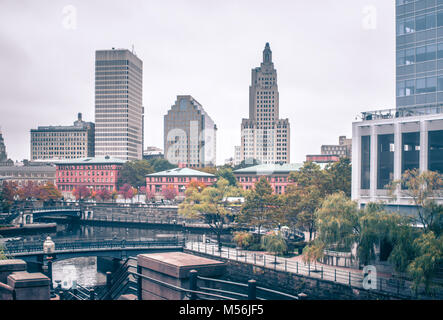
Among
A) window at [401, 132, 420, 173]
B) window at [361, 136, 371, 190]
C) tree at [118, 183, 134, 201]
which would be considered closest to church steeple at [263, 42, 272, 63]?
tree at [118, 183, 134, 201]

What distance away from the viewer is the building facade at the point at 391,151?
121ft

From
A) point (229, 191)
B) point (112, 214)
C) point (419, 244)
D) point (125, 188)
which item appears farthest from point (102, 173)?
point (419, 244)

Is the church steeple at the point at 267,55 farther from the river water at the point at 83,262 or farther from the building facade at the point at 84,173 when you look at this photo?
the river water at the point at 83,262

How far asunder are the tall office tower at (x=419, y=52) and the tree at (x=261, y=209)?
24439 millimetres

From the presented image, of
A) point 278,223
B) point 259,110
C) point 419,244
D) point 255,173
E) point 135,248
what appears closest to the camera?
point 419,244

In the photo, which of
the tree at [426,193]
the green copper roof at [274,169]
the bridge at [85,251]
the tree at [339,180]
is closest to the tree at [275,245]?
the bridge at [85,251]

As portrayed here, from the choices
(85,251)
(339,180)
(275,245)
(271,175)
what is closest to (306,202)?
(339,180)

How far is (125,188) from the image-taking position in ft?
434

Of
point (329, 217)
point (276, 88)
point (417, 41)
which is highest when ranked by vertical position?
point (276, 88)

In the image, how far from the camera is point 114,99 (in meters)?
196

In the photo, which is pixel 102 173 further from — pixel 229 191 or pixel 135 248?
pixel 135 248

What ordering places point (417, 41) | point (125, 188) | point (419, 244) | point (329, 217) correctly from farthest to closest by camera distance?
point (125, 188) < point (417, 41) < point (329, 217) < point (419, 244)
